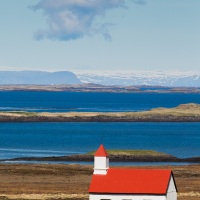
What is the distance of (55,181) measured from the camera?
73.2 m

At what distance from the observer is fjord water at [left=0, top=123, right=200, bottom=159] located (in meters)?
118

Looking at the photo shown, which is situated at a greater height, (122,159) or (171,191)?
(122,159)

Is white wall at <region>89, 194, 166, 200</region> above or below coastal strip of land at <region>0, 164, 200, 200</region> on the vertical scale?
below

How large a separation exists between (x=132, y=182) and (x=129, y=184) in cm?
23

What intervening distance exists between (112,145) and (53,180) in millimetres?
51236

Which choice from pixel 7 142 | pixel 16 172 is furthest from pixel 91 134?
pixel 16 172

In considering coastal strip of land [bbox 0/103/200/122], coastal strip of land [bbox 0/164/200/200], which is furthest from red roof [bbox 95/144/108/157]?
coastal strip of land [bbox 0/103/200/122]

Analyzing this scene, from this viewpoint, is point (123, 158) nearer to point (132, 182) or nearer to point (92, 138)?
point (92, 138)

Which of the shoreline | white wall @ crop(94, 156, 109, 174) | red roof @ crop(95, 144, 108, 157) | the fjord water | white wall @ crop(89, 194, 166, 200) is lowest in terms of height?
white wall @ crop(89, 194, 166, 200)

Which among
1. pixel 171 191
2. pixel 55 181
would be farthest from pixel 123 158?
pixel 171 191

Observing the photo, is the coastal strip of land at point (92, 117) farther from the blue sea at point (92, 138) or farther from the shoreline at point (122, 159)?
the shoreline at point (122, 159)

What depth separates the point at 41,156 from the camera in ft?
349

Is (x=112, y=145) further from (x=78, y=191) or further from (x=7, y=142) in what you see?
(x=78, y=191)

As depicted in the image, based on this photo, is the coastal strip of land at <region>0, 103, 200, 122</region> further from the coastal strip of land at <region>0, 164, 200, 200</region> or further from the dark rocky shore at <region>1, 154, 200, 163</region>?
the coastal strip of land at <region>0, 164, 200, 200</region>
